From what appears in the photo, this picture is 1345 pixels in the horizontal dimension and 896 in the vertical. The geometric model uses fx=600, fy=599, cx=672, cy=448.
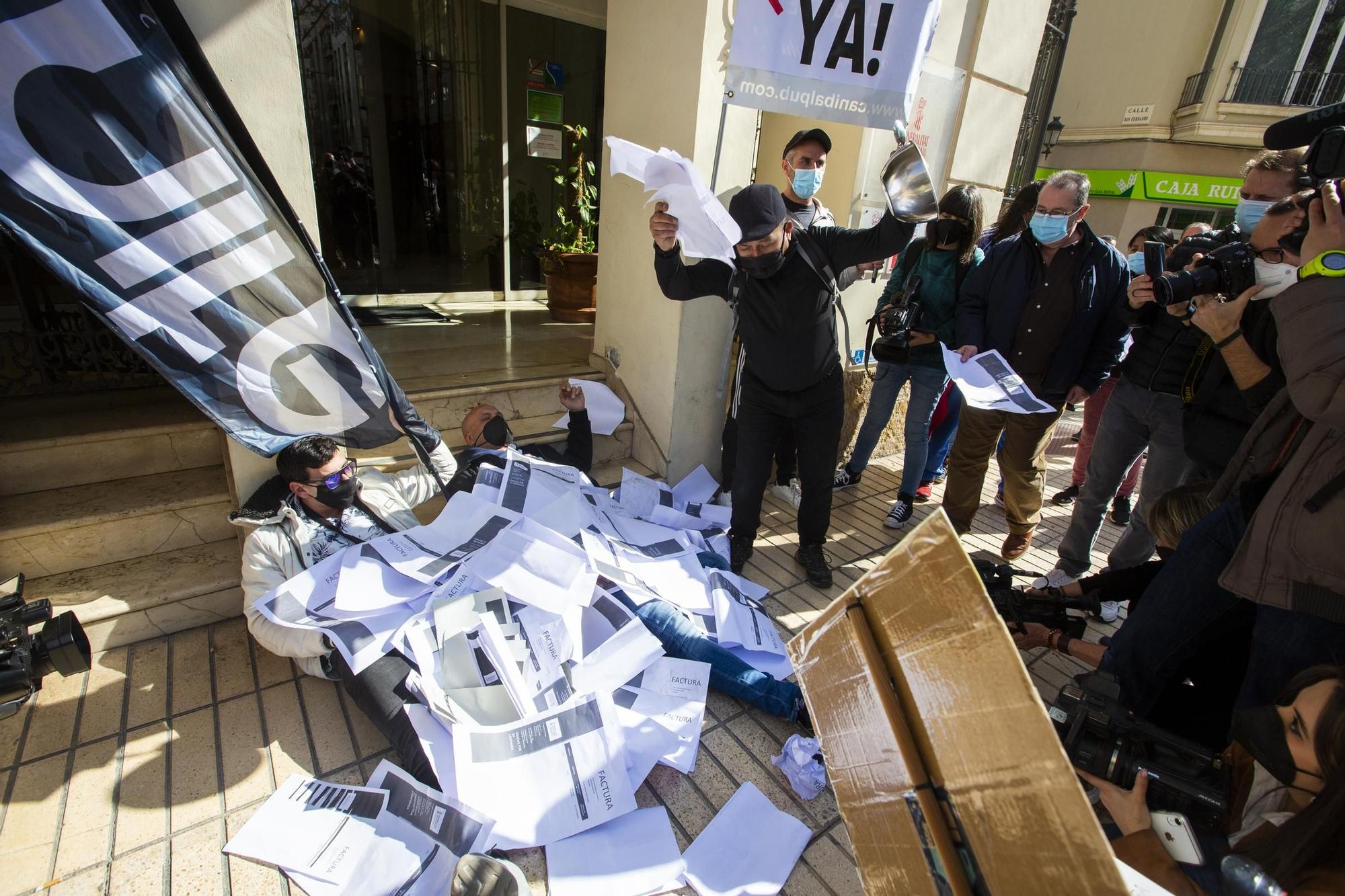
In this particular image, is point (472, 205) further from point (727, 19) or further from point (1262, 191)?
point (1262, 191)

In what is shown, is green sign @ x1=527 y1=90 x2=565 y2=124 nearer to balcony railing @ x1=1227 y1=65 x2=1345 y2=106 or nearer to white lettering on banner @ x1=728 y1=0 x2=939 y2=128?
white lettering on banner @ x1=728 y1=0 x2=939 y2=128

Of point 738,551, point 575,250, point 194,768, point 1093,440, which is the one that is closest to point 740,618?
point 738,551

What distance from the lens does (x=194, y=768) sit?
1932 mm

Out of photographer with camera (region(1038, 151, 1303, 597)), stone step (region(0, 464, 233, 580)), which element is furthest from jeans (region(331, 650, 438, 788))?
photographer with camera (region(1038, 151, 1303, 597))

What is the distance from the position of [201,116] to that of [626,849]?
2.61m

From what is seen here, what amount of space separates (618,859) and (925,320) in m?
3.13

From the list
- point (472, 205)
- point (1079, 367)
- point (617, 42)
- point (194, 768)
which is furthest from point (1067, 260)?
point (472, 205)

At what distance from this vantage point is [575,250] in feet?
17.7

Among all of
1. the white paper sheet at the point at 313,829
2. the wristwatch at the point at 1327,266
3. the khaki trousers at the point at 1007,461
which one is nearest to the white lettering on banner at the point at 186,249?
the white paper sheet at the point at 313,829

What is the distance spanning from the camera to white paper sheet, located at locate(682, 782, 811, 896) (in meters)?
1.70

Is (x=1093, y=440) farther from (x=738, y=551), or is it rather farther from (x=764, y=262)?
(x=764, y=262)

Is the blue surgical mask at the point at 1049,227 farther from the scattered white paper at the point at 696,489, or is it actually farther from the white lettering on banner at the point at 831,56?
the scattered white paper at the point at 696,489

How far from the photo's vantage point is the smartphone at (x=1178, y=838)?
4.34ft

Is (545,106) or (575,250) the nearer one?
(575,250)
